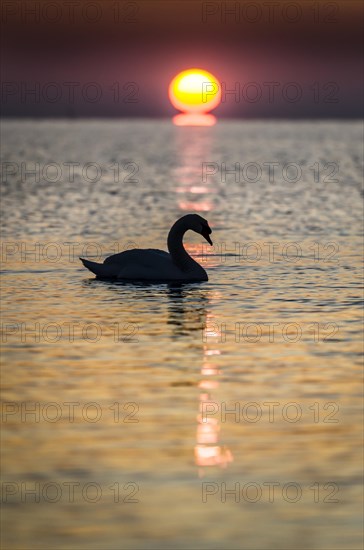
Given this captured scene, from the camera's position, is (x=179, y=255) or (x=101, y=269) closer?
(x=179, y=255)

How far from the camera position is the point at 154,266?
2322cm

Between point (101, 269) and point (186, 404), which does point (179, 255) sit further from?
point (186, 404)

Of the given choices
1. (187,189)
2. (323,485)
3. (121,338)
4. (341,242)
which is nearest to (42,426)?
(323,485)

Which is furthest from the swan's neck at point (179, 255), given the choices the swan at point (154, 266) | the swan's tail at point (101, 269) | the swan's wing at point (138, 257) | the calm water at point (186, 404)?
the swan's tail at point (101, 269)

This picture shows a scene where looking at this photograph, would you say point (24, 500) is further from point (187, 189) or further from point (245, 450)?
point (187, 189)

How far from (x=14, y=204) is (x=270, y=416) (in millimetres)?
34670

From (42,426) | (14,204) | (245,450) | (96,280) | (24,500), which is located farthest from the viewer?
(14,204)

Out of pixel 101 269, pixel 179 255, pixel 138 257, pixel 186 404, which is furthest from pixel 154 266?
pixel 186 404

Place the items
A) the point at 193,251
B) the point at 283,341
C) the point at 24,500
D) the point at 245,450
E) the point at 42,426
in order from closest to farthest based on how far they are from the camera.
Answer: the point at 24,500
the point at 245,450
the point at 42,426
the point at 283,341
the point at 193,251

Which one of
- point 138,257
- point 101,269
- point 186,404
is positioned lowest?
point 186,404

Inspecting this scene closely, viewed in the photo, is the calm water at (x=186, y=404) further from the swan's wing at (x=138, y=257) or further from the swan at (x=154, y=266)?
the swan's wing at (x=138, y=257)

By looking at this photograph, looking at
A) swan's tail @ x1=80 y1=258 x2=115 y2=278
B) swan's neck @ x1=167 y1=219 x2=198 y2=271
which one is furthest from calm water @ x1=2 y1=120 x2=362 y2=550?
swan's neck @ x1=167 y1=219 x2=198 y2=271

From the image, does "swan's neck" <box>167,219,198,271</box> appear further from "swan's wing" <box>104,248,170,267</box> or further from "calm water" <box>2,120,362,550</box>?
"calm water" <box>2,120,362,550</box>

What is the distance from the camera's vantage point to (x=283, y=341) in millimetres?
17266
